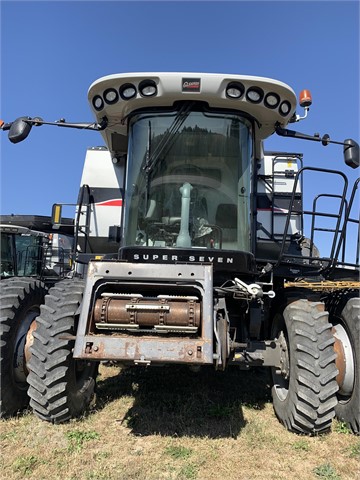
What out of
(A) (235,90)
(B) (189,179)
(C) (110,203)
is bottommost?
(C) (110,203)

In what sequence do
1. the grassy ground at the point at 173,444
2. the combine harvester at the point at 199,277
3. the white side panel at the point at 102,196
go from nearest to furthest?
the grassy ground at the point at 173,444 < the combine harvester at the point at 199,277 < the white side panel at the point at 102,196

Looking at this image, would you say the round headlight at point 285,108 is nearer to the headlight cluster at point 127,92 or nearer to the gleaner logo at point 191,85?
the gleaner logo at point 191,85

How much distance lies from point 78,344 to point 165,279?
0.90 meters

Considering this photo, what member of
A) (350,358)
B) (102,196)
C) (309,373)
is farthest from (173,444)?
(102,196)

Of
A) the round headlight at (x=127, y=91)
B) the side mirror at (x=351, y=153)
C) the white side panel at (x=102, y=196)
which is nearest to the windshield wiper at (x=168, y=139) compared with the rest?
the round headlight at (x=127, y=91)

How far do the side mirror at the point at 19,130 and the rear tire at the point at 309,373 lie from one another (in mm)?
3206

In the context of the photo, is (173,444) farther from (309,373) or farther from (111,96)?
(111,96)

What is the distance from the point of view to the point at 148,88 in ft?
13.7

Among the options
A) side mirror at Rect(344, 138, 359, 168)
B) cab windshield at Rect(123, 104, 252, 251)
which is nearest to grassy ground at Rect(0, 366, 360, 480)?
cab windshield at Rect(123, 104, 252, 251)

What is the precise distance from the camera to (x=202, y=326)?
3.41 metres

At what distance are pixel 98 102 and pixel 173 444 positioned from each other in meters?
3.38

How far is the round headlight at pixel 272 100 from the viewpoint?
425 centimetres

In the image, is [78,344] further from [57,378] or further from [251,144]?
[251,144]

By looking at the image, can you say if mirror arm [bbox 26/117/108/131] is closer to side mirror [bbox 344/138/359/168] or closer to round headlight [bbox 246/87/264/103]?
round headlight [bbox 246/87/264/103]
